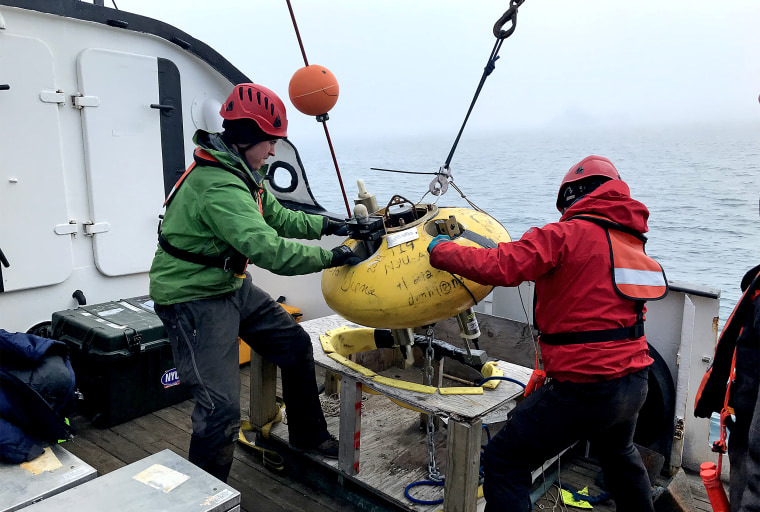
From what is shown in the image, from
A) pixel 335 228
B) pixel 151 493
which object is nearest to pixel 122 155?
pixel 335 228

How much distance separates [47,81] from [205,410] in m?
2.39

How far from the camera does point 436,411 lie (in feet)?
7.47

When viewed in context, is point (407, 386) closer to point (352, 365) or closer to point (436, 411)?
point (436, 411)

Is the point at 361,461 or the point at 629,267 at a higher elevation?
the point at 629,267

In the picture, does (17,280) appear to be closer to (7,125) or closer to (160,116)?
(7,125)

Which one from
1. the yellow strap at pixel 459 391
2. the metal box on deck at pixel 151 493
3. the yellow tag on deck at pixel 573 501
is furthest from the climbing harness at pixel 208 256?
the yellow tag on deck at pixel 573 501

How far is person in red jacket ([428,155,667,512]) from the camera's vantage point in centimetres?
198

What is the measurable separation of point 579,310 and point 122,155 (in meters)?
3.17

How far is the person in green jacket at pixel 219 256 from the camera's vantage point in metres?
2.25

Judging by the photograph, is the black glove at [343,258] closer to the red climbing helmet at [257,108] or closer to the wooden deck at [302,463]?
the red climbing helmet at [257,108]

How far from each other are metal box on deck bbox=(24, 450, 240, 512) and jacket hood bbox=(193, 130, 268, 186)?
1.16 m

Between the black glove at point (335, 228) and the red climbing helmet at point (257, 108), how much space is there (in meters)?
0.45

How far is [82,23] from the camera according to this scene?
3660 millimetres

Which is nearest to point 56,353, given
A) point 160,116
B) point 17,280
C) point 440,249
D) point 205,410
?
point 205,410
